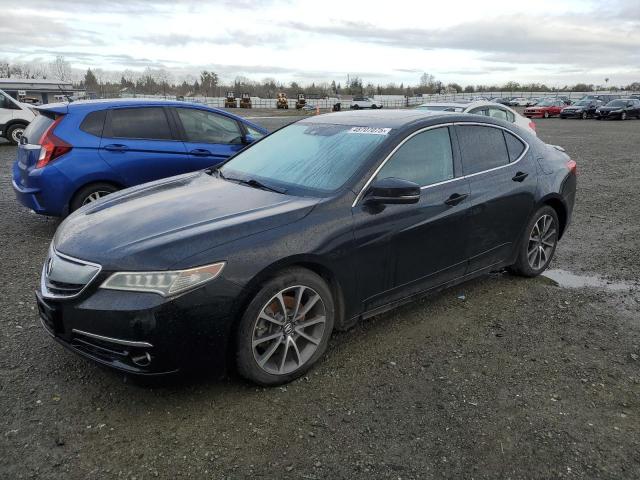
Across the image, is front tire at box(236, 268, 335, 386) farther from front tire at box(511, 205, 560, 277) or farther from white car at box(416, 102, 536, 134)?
white car at box(416, 102, 536, 134)

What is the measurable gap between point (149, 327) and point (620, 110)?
41.1 metres

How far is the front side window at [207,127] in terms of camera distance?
22.9 ft

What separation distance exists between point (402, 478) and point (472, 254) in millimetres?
2218

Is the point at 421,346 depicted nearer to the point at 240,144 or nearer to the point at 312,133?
the point at 312,133

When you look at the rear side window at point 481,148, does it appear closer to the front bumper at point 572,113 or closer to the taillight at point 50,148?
the taillight at point 50,148

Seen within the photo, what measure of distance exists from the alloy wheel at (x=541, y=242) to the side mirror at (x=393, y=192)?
6.55 ft

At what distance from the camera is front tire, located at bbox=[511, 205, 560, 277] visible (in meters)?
4.89

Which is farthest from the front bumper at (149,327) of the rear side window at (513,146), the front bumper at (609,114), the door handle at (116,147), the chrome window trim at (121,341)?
the front bumper at (609,114)

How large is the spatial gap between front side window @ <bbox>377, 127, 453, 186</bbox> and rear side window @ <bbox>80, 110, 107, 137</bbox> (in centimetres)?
418

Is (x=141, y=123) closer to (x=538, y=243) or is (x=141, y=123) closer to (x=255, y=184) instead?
(x=255, y=184)

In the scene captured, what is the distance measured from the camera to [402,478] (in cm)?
253

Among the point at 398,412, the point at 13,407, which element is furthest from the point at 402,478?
the point at 13,407

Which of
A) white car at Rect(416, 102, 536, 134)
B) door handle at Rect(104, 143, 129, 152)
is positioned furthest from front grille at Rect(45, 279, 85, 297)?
white car at Rect(416, 102, 536, 134)

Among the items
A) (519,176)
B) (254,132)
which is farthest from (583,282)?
(254,132)
